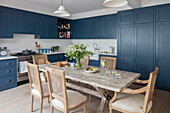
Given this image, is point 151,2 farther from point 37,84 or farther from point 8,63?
point 8,63

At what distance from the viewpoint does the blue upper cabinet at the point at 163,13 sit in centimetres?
337

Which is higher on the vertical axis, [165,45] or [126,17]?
[126,17]

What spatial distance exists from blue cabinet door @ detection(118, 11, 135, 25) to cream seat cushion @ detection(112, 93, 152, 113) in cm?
275

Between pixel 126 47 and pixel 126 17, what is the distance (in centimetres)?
101

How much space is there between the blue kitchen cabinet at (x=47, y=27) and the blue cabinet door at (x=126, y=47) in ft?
9.21

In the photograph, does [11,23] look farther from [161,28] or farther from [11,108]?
[161,28]

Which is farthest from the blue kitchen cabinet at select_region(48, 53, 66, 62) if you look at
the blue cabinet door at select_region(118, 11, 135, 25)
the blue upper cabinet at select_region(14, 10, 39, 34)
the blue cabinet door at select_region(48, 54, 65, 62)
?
the blue cabinet door at select_region(118, 11, 135, 25)

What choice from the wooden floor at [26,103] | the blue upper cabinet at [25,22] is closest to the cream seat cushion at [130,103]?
the wooden floor at [26,103]

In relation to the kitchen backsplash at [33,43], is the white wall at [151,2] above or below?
above

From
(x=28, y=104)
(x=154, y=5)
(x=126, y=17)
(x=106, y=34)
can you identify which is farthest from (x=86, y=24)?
(x=28, y=104)

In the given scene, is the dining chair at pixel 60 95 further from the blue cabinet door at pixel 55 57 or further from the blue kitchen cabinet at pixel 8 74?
the blue cabinet door at pixel 55 57

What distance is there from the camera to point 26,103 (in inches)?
109

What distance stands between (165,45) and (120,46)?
132cm

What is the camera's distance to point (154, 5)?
3607 millimetres
